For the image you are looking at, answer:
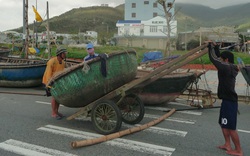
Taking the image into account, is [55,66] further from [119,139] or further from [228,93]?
[228,93]

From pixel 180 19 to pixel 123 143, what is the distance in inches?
2539

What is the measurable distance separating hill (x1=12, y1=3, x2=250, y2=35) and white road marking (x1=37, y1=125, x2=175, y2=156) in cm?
1225

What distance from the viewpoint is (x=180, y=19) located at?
66.4 meters

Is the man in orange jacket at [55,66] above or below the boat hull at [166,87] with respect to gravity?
above

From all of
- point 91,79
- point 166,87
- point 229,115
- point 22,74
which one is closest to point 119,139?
point 91,79

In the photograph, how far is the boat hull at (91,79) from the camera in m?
5.54

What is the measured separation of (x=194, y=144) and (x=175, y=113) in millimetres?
2538

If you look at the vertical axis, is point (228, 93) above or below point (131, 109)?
above

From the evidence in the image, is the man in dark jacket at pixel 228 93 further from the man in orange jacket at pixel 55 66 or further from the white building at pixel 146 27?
the white building at pixel 146 27

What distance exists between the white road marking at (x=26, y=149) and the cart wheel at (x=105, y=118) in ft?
3.77

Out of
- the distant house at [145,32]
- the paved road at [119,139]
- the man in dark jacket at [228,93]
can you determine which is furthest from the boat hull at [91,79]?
the distant house at [145,32]

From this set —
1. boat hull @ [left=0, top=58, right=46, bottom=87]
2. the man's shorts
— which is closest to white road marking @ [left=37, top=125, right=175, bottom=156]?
the man's shorts

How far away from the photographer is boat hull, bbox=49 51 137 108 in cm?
554

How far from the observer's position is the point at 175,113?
7.67m
